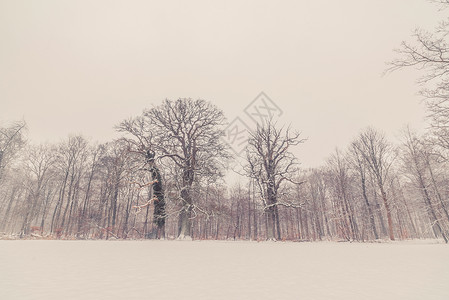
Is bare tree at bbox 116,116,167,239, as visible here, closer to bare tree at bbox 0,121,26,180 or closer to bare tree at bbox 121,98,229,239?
bare tree at bbox 121,98,229,239

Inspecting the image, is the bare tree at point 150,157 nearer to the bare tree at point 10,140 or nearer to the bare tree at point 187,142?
the bare tree at point 187,142

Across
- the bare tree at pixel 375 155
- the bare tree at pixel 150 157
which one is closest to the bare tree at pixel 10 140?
the bare tree at pixel 150 157

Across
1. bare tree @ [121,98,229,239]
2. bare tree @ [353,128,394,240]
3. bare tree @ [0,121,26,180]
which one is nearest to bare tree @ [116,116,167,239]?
bare tree @ [121,98,229,239]

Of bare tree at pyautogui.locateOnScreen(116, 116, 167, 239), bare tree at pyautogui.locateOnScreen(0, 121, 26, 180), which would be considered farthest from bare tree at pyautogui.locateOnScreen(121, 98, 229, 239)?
bare tree at pyautogui.locateOnScreen(0, 121, 26, 180)

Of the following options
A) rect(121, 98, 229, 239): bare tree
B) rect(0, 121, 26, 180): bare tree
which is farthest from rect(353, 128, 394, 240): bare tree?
rect(0, 121, 26, 180): bare tree

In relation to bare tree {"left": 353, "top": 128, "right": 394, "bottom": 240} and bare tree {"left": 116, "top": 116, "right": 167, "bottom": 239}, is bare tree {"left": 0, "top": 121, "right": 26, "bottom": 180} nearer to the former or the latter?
bare tree {"left": 116, "top": 116, "right": 167, "bottom": 239}

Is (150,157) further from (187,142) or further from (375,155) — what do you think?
(375,155)

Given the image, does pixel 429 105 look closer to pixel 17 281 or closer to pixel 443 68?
pixel 443 68

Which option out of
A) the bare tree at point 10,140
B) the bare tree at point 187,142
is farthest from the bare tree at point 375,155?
the bare tree at point 10,140

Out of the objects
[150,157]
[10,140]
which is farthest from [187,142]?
[10,140]

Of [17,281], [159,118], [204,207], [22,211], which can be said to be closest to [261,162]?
[204,207]

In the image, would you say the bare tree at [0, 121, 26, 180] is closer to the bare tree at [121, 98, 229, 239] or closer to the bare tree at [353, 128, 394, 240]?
the bare tree at [121, 98, 229, 239]

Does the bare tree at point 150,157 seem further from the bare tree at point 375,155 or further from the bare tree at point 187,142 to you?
the bare tree at point 375,155

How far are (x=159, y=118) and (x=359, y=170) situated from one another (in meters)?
29.7
